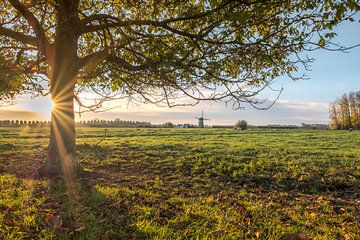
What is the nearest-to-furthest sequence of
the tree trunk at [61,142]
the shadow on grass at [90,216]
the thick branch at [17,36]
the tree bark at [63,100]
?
the shadow on grass at [90,216] < the thick branch at [17,36] < the tree bark at [63,100] < the tree trunk at [61,142]

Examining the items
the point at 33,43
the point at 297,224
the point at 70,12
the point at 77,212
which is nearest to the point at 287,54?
the point at 297,224

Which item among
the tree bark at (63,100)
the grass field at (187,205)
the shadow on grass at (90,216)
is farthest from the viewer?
the tree bark at (63,100)

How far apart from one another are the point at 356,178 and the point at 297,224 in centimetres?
732

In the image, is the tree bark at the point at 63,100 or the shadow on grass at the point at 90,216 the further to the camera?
the tree bark at the point at 63,100

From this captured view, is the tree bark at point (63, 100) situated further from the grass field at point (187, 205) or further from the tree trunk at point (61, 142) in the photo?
the grass field at point (187, 205)

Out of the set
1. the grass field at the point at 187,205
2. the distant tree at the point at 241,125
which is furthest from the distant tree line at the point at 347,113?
the grass field at the point at 187,205

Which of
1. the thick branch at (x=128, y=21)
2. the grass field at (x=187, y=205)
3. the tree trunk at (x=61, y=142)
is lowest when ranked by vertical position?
Answer: the grass field at (x=187, y=205)

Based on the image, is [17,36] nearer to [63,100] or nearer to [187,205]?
[63,100]

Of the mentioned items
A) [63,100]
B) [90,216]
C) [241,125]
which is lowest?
[90,216]

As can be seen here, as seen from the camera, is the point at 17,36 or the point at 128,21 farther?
the point at 17,36

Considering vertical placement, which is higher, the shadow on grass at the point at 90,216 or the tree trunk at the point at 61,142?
the tree trunk at the point at 61,142

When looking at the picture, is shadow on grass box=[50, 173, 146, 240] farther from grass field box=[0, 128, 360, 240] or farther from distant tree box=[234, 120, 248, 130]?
distant tree box=[234, 120, 248, 130]

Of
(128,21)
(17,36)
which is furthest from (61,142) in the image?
(128,21)

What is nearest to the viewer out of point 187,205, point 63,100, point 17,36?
point 187,205
